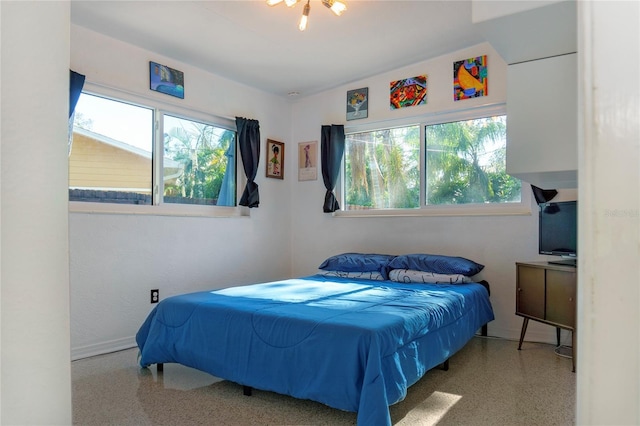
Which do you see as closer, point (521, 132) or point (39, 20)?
point (39, 20)

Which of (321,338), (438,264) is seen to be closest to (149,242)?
(321,338)

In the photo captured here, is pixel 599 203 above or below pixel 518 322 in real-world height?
above

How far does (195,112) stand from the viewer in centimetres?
421

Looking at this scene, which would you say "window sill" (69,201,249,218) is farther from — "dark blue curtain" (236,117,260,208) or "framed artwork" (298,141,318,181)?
"framed artwork" (298,141,318,181)

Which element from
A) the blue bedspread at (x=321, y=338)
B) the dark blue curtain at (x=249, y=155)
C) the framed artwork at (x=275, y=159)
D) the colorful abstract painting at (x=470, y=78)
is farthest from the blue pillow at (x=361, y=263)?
the colorful abstract painting at (x=470, y=78)

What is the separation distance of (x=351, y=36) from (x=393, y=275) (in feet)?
6.86

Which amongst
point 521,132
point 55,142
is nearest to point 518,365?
point 521,132

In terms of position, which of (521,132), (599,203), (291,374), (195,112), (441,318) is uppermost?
(195,112)

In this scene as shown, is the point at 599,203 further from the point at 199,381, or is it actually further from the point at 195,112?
the point at 195,112

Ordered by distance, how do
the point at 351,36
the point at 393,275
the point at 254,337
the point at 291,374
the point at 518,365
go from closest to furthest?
the point at 291,374
the point at 254,337
the point at 518,365
the point at 351,36
the point at 393,275

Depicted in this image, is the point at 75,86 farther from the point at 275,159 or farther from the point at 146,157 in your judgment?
the point at 275,159

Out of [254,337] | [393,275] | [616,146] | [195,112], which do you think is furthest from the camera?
[195,112]

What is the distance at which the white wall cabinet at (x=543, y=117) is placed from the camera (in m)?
0.92

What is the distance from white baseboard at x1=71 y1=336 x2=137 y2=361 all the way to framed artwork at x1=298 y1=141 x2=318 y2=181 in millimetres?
2543
